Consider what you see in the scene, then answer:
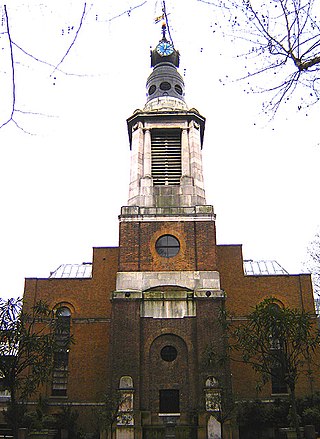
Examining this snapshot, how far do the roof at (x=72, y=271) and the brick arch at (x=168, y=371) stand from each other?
1073 cm

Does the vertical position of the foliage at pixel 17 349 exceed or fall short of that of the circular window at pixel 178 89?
it falls short

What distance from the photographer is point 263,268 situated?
31.3 metres

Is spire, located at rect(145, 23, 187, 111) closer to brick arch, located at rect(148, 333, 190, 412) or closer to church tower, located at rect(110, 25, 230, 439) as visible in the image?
church tower, located at rect(110, 25, 230, 439)

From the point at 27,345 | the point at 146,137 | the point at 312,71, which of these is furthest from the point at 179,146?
the point at 312,71

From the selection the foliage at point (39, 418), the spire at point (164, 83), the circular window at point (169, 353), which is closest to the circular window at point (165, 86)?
the spire at point (164, 83)

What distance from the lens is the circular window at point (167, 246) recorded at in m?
23.7

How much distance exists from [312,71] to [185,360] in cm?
1645

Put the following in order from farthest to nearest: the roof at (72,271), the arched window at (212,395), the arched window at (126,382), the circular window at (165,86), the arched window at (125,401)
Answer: the roof at (72,271), the circular window at (165,86), the arched window at (126,382), the arched window at (125,401), the arched window at (212,395)

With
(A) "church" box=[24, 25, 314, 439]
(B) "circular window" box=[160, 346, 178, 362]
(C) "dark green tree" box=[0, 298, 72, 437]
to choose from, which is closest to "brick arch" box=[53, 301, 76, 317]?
(A) "church" box=[24, 25, 314, 439]

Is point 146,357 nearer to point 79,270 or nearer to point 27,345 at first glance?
point 27,345

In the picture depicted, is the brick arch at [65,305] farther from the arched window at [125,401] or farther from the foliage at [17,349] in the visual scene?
the foliage at [17,349]

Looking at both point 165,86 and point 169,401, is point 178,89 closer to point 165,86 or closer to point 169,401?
point 165,86

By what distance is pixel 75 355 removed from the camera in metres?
26.0

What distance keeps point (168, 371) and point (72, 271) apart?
12528mm
